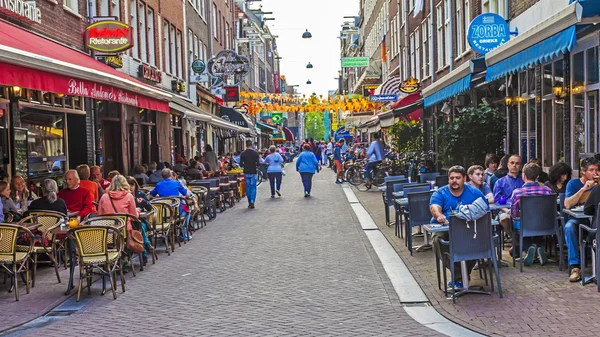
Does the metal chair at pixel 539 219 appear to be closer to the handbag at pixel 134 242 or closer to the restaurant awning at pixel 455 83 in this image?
the handbag at pixel 134 242

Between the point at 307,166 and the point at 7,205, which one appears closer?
the point at 7,205

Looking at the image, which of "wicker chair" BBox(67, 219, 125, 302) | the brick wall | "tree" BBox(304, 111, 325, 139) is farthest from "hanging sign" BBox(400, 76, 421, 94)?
"tree" BBox(304, 111, 325, 139)

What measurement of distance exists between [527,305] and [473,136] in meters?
8.42

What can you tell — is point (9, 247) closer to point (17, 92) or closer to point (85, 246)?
point (85, 246)

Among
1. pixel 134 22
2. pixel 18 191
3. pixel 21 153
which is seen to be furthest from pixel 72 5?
pixel 18 191

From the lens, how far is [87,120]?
59.2ft

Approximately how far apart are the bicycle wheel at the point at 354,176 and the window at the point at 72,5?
500 inches

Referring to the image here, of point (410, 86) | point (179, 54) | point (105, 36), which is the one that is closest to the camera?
point (105, 36)

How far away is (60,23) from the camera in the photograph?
16.2 metres

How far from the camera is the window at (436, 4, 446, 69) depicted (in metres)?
26.5

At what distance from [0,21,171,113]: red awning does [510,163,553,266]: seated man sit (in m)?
6.00

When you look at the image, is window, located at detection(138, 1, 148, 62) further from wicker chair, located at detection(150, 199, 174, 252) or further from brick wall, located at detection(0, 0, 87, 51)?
wicker chair, located at detection(150, 199, 174, 252)

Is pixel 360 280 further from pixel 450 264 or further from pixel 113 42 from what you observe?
pixel 113 42

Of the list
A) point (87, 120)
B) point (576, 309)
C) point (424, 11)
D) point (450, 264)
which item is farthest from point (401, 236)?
point (424, 11)
